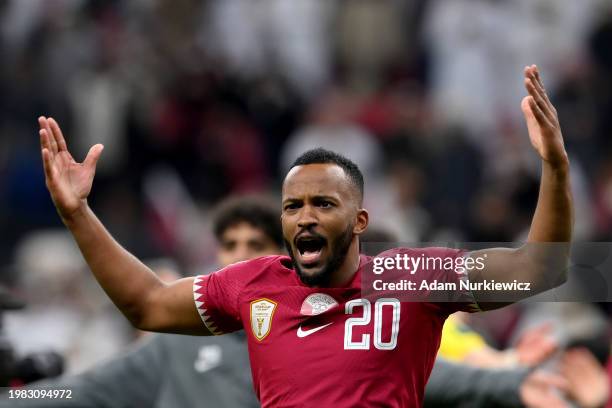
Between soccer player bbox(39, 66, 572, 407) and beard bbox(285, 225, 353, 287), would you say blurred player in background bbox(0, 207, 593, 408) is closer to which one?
soccer player bbox(39, 66, 572, 407)

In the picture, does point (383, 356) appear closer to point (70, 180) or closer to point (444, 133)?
point (70, 180)

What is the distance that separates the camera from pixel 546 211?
15.3 feet

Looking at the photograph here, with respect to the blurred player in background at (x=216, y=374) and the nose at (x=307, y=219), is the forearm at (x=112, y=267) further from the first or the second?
the blurred player in background at (x=216, y=374)

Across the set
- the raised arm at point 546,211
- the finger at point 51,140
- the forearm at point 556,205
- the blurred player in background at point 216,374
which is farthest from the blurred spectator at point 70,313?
the forearm at point 556,205

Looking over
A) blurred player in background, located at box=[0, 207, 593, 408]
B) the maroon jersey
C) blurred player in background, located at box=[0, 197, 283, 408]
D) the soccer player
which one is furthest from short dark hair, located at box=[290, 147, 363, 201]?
blurred player in background, located at box=[0, 197, 283, 408]

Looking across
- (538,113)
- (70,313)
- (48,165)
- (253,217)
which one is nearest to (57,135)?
(48,165)

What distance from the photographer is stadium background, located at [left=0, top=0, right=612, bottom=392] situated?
1284 centimetres

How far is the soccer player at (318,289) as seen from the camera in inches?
187

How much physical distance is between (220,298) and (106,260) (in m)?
0.45

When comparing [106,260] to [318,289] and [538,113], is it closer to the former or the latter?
[318,289]

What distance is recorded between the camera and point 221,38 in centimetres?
1503

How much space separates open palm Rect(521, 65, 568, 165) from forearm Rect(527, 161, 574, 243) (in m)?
0.04

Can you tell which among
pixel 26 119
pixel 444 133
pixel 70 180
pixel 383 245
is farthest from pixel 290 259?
pixel 26 119

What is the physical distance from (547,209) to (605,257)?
67 centimetres
